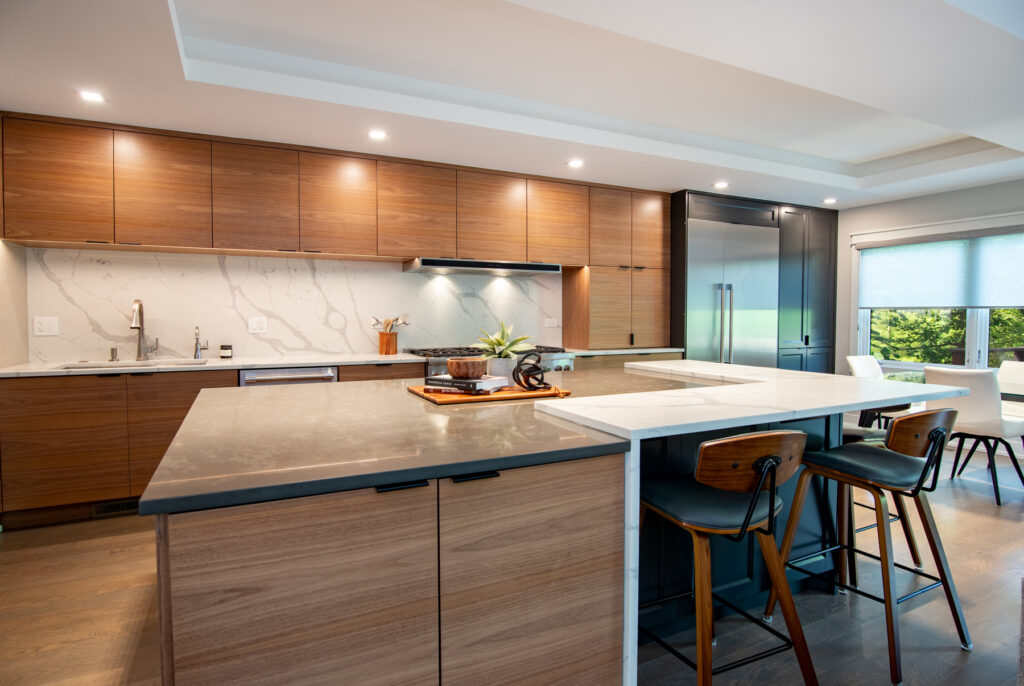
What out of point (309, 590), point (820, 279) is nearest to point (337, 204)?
point (309, 590)

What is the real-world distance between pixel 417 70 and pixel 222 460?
263 cm

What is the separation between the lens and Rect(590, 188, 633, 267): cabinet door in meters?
4.59

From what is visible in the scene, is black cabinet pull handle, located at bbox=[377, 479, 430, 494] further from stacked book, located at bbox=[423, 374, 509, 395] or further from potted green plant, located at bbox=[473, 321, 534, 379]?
potted green plant, located at bbox=[473, 321, 534, 379]

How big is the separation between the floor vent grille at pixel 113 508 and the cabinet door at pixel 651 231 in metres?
4.14

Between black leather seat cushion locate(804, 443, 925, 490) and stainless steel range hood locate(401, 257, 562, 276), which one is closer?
black leather seat cushion locate(804, 443, 925, 490)

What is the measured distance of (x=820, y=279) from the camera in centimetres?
557

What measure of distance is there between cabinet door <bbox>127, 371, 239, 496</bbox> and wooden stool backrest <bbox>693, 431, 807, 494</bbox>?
282 cm

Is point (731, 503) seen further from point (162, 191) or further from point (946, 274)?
point (946, 274)

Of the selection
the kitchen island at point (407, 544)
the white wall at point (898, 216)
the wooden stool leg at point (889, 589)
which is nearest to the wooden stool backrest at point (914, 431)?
the wooden stool leg at point (889, 589)

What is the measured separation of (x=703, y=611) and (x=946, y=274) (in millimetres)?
5052

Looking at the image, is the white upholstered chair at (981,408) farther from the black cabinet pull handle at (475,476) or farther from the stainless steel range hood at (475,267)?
the black cabinet pull handle at (475,476)

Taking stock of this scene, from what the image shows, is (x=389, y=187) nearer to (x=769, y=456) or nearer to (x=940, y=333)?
(x=769, y=456)

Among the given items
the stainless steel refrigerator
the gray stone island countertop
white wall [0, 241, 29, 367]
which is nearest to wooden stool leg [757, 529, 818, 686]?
the gray stone island countertop

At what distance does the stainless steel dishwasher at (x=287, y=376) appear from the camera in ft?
10.6
